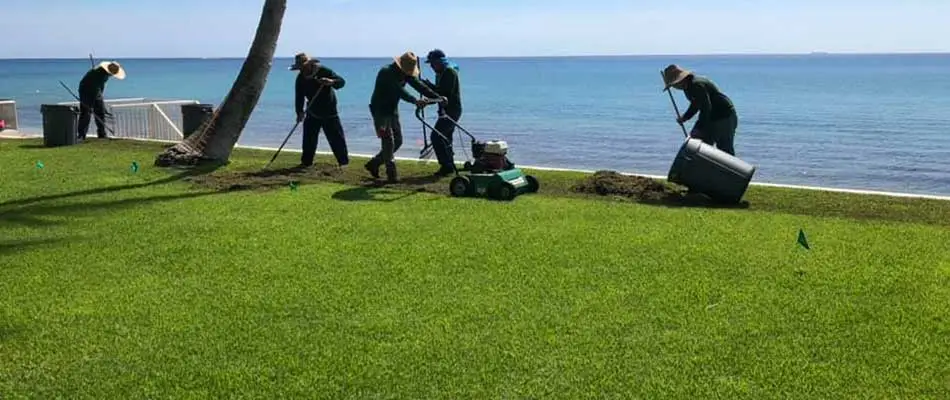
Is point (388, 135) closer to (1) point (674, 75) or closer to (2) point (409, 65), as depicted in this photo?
(2) point (409, 65)

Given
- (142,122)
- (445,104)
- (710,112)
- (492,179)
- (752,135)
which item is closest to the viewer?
(492,179)

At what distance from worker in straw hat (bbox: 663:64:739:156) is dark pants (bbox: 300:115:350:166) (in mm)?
4334

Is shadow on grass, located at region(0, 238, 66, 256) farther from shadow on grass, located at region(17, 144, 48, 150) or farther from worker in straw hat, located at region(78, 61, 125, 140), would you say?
worker in straw hat, located at region(78, 61, 125, 140)

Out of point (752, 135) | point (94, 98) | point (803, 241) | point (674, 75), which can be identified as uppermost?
point (674, 75)

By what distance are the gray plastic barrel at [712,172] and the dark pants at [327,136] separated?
Result: 474 centimetres

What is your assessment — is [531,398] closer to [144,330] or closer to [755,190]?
[144,330]

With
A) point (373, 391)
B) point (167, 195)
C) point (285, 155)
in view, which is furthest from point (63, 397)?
point (285, 155)

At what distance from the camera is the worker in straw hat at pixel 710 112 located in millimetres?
9984

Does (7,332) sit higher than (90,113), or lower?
Answer: lower

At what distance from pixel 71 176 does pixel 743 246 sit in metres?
7.97

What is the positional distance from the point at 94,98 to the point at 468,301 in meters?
12.8

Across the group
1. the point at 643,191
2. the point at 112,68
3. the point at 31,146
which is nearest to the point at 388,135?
the point at 643,191

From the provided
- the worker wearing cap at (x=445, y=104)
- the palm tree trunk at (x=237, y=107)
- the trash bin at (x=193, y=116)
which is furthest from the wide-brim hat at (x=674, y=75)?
the trash bin at (x=193, y=116)

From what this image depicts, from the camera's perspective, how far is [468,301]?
17.7 feet
